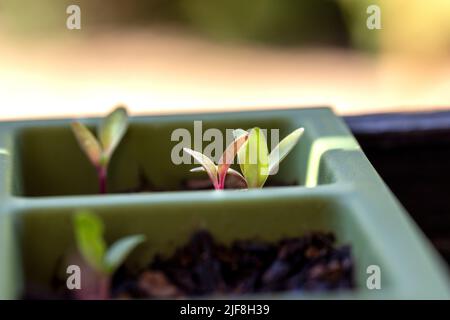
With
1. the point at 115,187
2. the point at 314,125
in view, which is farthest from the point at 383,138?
the point at 115,187

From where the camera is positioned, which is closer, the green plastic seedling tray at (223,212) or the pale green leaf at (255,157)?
the green plastic seedling tray at (223,212)

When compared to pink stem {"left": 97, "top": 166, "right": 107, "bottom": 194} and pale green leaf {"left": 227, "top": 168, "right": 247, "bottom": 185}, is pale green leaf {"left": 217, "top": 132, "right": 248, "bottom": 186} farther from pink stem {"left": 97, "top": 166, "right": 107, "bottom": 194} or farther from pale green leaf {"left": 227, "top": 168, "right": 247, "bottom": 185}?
pink stem {"left": 97, "top": 166, "right": 107, "bottom": 194}

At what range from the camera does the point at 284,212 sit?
899mm

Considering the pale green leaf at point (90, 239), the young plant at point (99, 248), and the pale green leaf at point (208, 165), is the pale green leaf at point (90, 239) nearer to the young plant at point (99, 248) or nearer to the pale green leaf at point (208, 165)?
the young plant at point (99, 248)

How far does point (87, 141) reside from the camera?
1.10 m

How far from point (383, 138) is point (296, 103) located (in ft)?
1.73

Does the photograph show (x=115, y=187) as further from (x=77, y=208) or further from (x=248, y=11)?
(x=248, y=11)

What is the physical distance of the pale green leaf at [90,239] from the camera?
809 millimetres

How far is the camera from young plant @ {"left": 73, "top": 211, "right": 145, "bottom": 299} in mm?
812

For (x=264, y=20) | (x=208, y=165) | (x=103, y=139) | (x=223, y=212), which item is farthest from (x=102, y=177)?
(x=264, y=20)

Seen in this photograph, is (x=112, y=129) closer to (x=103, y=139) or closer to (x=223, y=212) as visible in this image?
(x=103, y=139)

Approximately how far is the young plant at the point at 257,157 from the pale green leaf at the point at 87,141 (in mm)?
200

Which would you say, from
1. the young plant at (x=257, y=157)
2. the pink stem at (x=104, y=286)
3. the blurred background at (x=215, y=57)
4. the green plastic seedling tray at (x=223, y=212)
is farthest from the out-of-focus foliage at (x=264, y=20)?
the pink stem at (x=104, y=286)

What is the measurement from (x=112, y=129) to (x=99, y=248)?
1.03 feet
